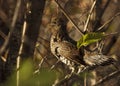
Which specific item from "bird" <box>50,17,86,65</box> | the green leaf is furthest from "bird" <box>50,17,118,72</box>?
the green leaf

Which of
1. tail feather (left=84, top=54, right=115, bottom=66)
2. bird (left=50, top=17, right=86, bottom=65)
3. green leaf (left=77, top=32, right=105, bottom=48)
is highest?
green leaf (left=77, top=32, right=105, bottom=48)

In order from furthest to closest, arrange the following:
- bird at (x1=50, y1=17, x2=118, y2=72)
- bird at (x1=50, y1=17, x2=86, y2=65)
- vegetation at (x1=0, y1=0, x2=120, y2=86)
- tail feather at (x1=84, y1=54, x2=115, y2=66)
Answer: bird at (x1=50, y1=17, x2=86, y2=65) < bird at (x1=50, y1=17, x2=118, y2=72) < tail feather at (x1=84, y1=54, x2=115, y2=66) < vegetation at (x1=0, y1=0, x2=120, y2=86)

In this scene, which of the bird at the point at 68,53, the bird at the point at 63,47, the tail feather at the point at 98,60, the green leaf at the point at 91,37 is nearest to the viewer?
the green leaf at the point at 91,37

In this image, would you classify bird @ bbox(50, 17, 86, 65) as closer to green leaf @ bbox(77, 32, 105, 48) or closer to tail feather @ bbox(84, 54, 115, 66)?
tail feather @ bbox(84, 54, 115, 66)

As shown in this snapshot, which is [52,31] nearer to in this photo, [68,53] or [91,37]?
[68,53]

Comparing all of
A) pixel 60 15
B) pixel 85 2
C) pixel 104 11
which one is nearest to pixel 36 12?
pixel 60 15

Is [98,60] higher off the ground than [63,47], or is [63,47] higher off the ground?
[63,47]

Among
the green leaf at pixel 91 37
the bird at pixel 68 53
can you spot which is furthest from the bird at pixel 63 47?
the green leaf at pixel 91 37

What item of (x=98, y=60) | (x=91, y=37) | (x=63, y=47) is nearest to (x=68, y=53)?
(x=63, y=47)

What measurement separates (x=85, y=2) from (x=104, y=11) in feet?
1.92

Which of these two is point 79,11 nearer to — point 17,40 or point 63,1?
point 63,1

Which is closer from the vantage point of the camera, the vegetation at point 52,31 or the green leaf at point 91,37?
the green leaf at point 91,37

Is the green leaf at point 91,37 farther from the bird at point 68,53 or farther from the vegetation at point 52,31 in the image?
the bird at point 68,53

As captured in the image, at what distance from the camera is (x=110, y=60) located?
3752 mm
